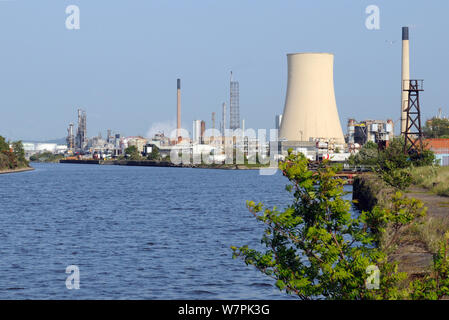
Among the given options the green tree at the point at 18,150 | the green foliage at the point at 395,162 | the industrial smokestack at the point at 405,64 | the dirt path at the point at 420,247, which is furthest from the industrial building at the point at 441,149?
the green tree at the point at 18,150

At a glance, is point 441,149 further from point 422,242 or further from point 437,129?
point 422,242

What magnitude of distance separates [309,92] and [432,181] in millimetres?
63639

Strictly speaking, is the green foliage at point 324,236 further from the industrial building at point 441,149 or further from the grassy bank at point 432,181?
the industrial building at point 441,149

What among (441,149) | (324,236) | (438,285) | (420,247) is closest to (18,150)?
(441,149)

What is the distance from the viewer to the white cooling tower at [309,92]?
10356cm

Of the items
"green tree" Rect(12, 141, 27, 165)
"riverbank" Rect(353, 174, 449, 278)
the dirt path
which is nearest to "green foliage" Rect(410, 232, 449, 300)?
"riverbank" Rect(353, 174, 449, 278)

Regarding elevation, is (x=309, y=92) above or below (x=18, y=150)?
above

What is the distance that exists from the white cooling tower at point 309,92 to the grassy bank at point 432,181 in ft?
175

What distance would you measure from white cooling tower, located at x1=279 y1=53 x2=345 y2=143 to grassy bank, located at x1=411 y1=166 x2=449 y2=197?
53.5m

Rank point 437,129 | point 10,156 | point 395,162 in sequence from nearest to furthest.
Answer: point 395,162
point 437,129
point 10,156

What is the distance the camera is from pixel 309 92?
342 feet

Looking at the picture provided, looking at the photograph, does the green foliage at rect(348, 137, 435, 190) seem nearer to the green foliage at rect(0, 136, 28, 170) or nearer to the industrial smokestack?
the industrial smokestack

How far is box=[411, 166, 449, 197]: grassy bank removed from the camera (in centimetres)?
3522
